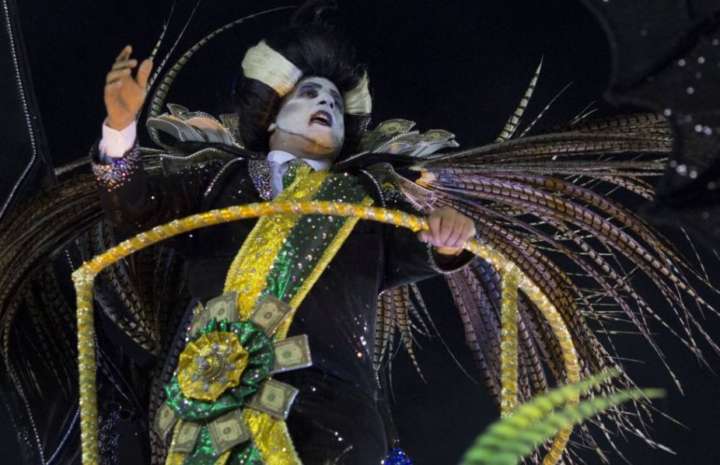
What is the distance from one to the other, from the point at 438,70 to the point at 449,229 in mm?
851

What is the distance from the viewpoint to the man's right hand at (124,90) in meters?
1.81

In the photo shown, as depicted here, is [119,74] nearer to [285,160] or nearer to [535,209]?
[285,160]

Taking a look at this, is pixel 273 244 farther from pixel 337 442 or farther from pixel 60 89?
pixel 60 89

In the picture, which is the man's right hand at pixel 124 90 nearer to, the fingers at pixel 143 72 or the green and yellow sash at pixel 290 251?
the fingers at pixel 143 72

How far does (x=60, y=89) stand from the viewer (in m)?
2.50

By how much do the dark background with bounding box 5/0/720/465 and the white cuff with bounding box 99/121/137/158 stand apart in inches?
24.1

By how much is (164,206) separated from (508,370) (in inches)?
→ 24.2

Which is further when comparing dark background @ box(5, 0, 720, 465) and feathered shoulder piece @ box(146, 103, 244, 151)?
dark background @ box(5, 0, 720, 465)

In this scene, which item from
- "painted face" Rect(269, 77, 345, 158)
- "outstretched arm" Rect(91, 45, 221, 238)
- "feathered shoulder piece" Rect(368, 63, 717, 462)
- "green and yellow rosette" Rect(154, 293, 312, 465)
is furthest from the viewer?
"painted face" Rect(269, 77, 345, 158)

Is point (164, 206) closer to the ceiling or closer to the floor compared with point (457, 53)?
closer to the floor

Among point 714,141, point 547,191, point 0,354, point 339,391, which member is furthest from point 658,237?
point 0,354

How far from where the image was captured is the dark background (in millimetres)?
A: 2471

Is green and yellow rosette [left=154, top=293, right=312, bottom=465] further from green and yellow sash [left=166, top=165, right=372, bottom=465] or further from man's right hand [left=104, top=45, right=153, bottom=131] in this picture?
man's right hand [left=104, top=45, right=153, bottom=131]

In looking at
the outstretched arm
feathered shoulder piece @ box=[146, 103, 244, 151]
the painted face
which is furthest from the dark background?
the outstretched arm
